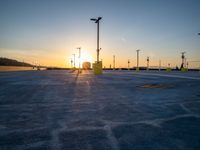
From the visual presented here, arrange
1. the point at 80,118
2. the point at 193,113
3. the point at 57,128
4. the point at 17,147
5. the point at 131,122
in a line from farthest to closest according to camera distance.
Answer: the point at 193,113
the point at 80,118
the point at 131,122
the point at 57,128
the point at 17,147

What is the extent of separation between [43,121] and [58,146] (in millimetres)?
1619

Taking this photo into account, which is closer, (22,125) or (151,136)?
(151,136)

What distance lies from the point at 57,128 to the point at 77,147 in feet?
3.71

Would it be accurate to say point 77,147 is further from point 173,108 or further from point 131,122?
point 173,108

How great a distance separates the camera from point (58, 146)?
3.36 meters

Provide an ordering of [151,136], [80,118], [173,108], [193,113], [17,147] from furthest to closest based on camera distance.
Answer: [173,108] → [193,113] → [80,118] → [151,136] → [17,147]

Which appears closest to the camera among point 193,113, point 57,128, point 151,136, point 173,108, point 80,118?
point 151,136

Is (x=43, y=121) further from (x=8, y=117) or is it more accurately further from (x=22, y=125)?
(x=8, y=117)

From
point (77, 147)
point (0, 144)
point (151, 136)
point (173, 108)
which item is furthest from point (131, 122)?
point (0, 144)

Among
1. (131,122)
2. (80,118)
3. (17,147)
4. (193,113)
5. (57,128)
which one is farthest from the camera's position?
(193,113)

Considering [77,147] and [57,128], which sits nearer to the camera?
[77,147]

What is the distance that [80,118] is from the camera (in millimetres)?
5148

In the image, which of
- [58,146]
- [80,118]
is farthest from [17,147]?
[80,118]

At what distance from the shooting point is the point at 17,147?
3322mm
